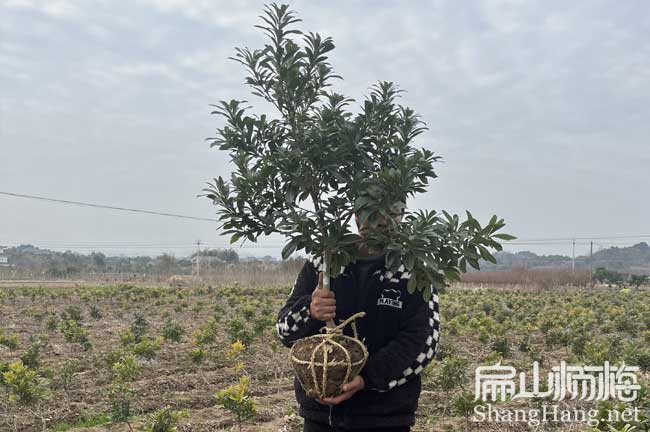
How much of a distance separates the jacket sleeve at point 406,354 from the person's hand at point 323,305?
0.26 m

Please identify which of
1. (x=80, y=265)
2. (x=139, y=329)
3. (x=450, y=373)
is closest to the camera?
(x=450, y=373)

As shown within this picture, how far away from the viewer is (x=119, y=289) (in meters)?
17.4

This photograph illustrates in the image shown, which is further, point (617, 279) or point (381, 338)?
point (617, 279)

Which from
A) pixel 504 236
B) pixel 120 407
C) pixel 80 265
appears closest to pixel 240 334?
pixel 120 407

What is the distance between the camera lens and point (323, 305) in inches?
98.5

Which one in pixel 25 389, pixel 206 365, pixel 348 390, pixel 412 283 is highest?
pixel 412 283

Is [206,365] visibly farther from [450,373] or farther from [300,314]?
[300,314]

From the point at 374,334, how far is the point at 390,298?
0.61ft

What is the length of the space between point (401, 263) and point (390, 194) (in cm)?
32

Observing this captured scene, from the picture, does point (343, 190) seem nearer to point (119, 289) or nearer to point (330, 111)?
point (330, 111)

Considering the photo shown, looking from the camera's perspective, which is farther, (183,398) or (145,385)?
(145,385)

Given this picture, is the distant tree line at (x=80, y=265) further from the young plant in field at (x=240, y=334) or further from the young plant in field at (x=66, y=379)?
the young plant in field at (x=66, y=379)

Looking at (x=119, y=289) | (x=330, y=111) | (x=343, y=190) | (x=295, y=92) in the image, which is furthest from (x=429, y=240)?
(x=119, y=289)

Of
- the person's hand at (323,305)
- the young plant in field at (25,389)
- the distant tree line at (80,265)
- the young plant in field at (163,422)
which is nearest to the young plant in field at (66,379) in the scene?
the young plant in field at (25,389)
